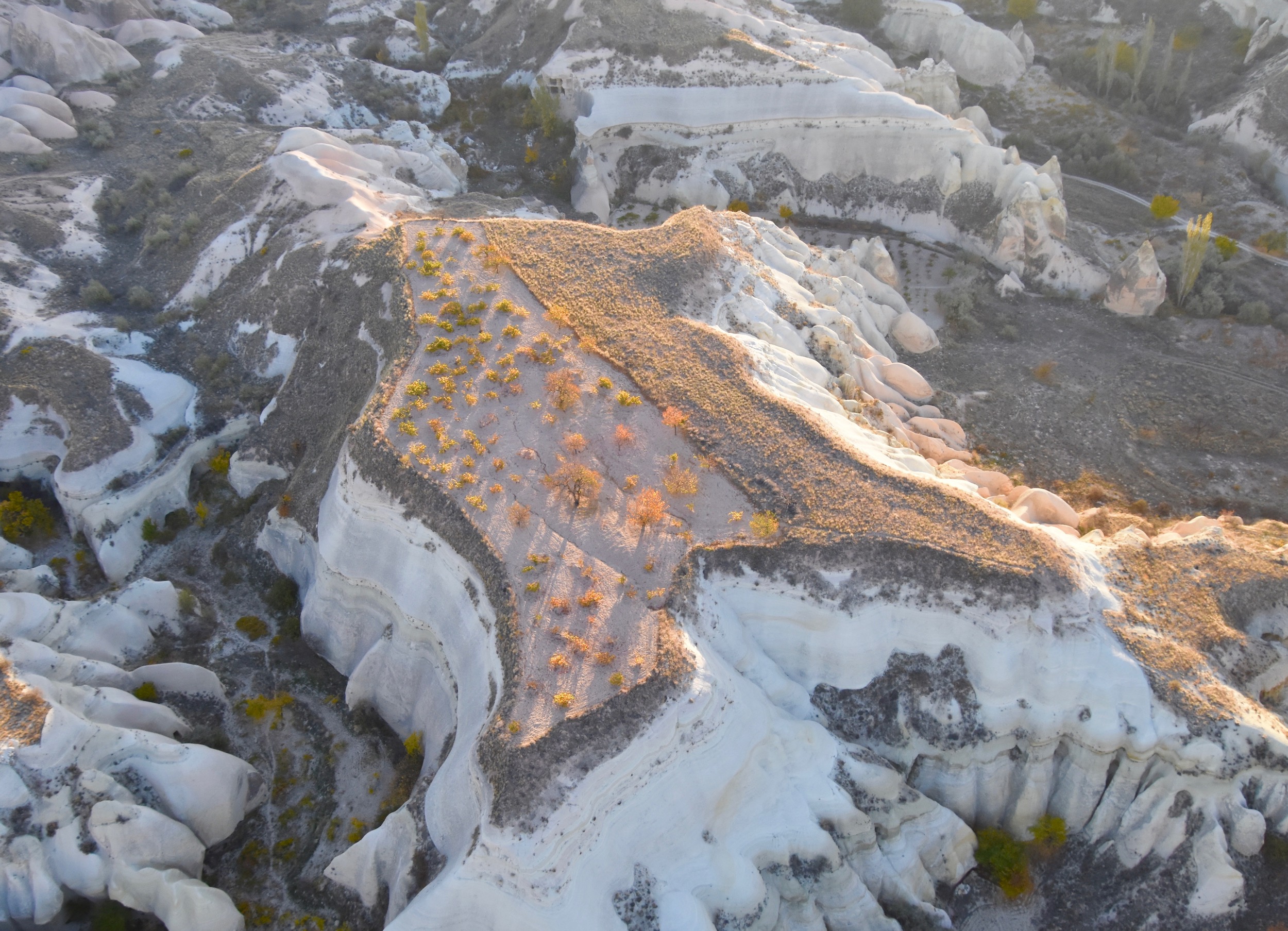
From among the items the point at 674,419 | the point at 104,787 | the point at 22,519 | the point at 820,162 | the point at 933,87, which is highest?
the point at 933,87

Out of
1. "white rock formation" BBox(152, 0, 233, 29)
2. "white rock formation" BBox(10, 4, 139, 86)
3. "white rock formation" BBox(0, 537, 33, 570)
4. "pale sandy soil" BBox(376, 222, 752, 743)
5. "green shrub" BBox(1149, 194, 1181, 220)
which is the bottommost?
"white rock formation" BBox(0, 537, 33, 570)

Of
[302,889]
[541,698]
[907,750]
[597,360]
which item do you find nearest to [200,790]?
[302,889]

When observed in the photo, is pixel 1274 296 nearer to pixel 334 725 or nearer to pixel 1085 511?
pixel 1085 511

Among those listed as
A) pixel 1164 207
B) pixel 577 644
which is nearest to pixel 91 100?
pixel 577 644

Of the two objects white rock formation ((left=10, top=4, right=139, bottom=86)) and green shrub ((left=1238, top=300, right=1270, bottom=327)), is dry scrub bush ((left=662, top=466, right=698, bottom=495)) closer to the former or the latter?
green shrub ((left=1238, top=300, right=1270, bottom=327))

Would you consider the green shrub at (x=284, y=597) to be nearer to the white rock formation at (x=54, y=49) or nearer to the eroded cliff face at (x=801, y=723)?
the eroded cliff face at (x=801, y=723)

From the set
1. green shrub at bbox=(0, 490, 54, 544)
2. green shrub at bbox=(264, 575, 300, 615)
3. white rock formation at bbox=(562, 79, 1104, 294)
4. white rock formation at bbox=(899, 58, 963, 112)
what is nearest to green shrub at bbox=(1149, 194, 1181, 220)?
white rock formation at bbox=(562, 79, 1104, 294)

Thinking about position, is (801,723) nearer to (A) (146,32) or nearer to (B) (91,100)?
(B) (91,100)
